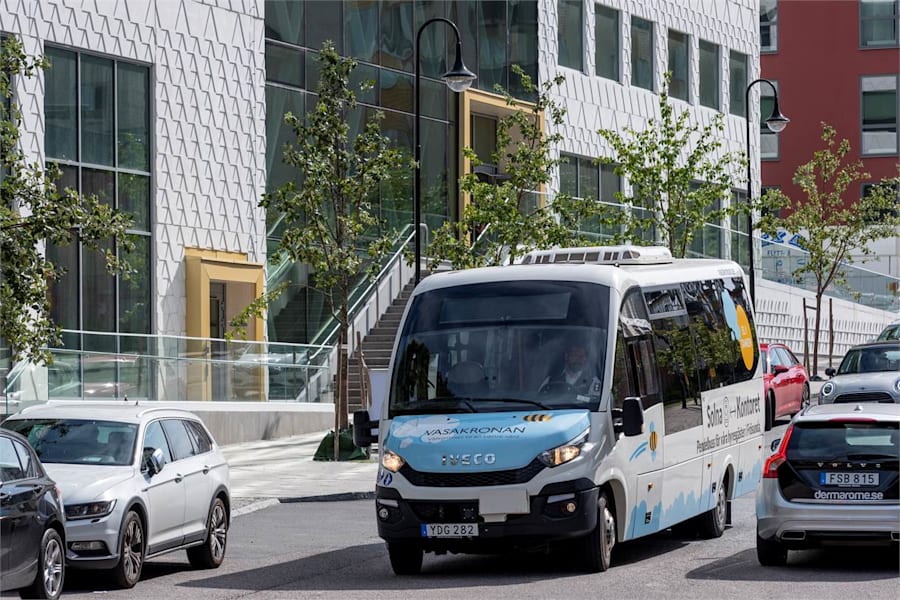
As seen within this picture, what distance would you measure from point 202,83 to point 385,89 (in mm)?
8012

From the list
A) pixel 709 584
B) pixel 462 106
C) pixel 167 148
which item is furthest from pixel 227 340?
pixel 709 584

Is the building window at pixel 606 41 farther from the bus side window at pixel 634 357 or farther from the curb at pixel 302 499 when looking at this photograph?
the bus side window at pixel 634 357

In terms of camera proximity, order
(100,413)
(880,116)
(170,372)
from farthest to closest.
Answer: (880,116), (170,372), (100,413)

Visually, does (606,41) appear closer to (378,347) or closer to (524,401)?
(378,347)

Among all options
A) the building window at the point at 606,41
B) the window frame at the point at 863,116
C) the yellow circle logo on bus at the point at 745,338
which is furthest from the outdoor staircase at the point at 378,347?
the window frame at the point at 863,116

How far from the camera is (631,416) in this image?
47.6 ft

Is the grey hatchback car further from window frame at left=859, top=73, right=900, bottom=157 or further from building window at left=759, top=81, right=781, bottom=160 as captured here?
building window at left=759, top=81, right=781, bottom=160

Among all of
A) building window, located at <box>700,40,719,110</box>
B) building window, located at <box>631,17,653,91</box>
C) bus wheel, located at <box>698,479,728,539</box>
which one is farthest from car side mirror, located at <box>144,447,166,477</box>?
building window, located at <box>700,40,719,110</box>

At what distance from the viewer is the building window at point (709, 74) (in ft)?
A: 192

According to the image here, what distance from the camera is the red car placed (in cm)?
3234

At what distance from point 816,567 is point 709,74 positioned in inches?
1808

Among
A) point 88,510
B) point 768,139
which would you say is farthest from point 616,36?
point 88,510

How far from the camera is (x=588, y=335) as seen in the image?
15.1 meters

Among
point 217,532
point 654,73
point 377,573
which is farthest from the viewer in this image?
point 654,73
